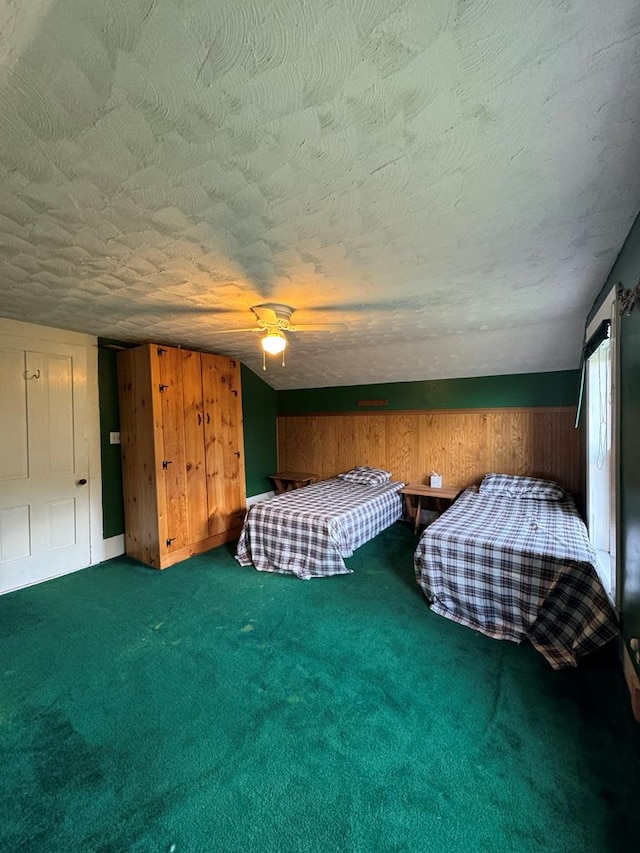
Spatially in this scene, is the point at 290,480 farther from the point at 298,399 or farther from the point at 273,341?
the point at 273,341

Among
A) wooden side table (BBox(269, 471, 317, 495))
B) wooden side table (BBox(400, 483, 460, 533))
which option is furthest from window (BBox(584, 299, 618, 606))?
wooden side table (BBox(269, 471, 317, 495))

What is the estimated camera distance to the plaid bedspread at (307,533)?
321cm

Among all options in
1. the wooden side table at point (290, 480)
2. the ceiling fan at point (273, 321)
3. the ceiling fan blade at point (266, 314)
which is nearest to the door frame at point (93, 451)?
the ceiling fan at point (273, 321)

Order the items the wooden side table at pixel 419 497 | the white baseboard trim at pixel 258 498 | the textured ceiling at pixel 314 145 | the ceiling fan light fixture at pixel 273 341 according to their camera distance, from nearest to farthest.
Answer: the textured ceiling at pixel 314 145 → the ceiling fan light fixture at pixel 273 341 → the wooden side table at pixel 419 497 → the white baseboard trim at pixel 258 498

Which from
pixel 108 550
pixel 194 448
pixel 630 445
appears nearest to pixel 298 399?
pixel 194 448

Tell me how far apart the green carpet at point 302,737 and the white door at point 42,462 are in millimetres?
644

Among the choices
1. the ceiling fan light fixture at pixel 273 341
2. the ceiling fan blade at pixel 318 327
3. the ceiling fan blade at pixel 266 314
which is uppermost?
the ceiling fan blade at pixel 318 327

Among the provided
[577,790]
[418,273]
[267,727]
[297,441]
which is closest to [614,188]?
[418,273]

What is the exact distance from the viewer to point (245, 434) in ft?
17.0

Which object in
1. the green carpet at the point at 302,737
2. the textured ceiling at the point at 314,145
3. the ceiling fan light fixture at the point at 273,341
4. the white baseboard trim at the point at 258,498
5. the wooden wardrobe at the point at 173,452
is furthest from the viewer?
the white baseboard trim at the point at 258,498

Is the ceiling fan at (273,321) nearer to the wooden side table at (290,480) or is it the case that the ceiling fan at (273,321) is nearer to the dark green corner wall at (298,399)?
the dark green corner wall at (298,399)

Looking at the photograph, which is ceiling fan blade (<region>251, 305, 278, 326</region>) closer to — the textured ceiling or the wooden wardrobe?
the textured ceiling

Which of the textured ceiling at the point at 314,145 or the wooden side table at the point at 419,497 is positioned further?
the wooden side table at the point at 419,497

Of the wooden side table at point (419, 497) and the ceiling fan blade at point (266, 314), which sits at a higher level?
the ceiling fan blade at point (266, 314)
